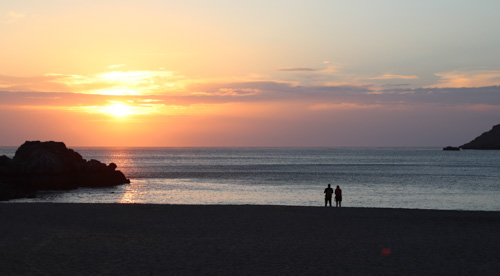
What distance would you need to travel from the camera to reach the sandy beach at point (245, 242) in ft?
44.3

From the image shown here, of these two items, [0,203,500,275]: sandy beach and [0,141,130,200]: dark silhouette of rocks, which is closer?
[0,203,500,275]: sandy beach

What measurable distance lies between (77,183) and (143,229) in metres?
48.3

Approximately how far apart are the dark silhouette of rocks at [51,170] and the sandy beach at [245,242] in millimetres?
35544

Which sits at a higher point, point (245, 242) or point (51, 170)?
point (51, 170)

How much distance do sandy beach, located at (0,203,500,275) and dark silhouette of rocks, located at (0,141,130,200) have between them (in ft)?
117

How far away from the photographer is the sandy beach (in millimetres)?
13508

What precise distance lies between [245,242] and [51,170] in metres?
53.6

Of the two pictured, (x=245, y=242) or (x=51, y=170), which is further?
(x=51, y=170)

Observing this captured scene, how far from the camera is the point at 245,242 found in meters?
17.8

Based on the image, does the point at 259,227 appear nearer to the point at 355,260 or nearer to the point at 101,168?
the point at 355,260

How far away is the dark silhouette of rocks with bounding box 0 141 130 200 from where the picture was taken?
61.8 m

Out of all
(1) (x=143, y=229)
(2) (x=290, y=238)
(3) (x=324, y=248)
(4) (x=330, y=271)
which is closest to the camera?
(4) (x=330, y=271)

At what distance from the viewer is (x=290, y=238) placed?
1877cm

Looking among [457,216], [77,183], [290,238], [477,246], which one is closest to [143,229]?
[290,238]
